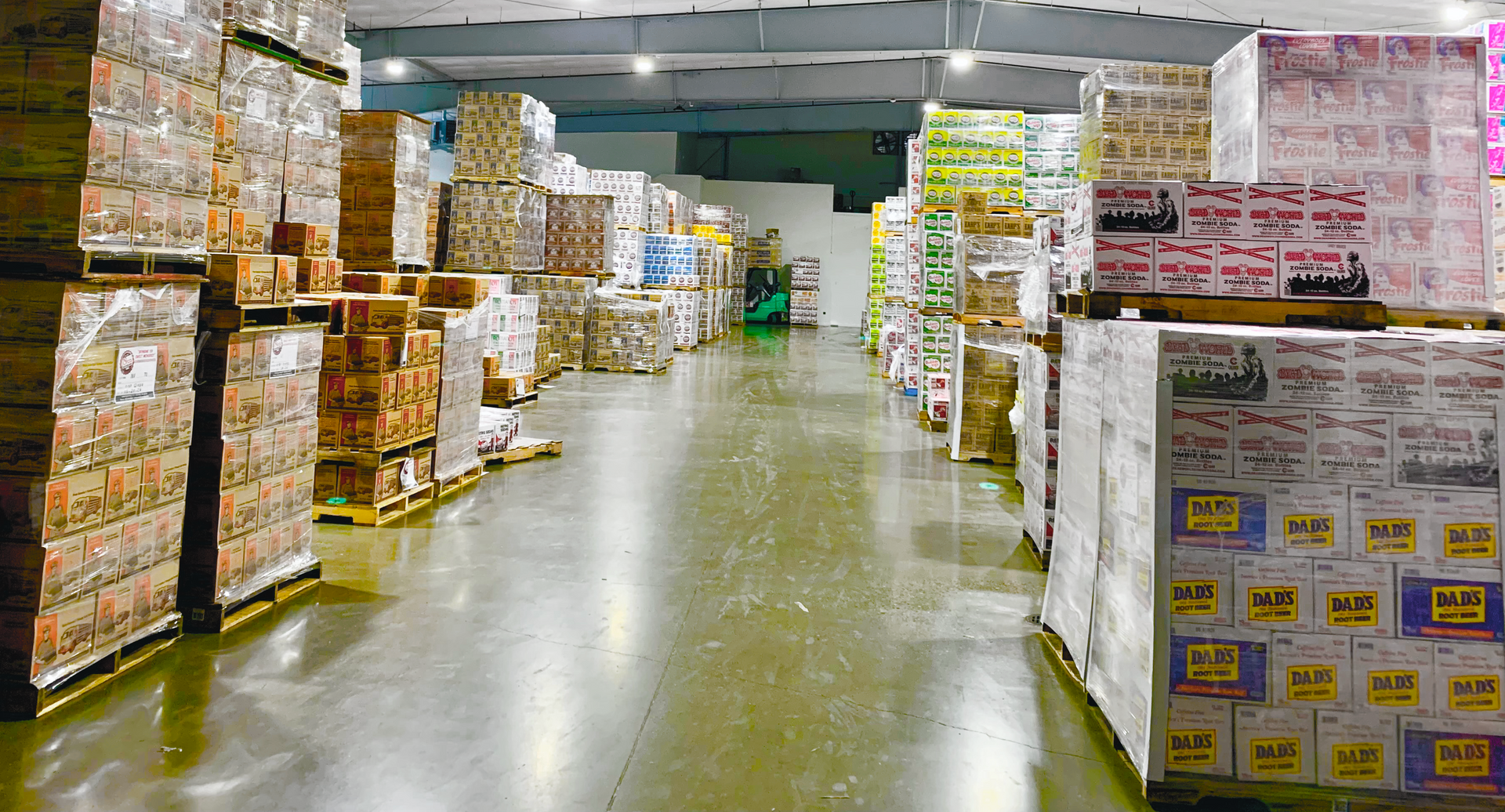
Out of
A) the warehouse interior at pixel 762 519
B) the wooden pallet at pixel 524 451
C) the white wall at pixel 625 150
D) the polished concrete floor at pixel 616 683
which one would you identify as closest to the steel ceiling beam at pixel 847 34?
the warehouse interior at pixel 762 519

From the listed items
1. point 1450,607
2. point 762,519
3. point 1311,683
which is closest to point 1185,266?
point 1450,607

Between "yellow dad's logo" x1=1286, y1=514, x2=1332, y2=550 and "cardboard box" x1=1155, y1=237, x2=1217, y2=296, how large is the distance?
1.00m

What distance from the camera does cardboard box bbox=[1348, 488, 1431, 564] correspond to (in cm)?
257

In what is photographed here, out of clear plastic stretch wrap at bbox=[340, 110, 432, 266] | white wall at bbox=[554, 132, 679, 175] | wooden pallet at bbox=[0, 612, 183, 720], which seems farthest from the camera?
white wall at bbox=[554, 132, 679, 175]

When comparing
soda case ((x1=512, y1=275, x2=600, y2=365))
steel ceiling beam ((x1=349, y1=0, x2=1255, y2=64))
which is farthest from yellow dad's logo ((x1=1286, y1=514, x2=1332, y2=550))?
soda case ((x1=512, y1=275, x2=600, y2=365))

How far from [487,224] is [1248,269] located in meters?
10.5

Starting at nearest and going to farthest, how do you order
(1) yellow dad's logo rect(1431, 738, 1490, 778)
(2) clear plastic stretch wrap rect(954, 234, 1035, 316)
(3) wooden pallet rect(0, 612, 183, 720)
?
(1) yellow dad's logo rect(1431, 738, 1490, 778) → (3) wooden pallet rect(0, 612, 183, 720) → (2) clear plastic stretch wrap rect(954, 234, 1035, 316)

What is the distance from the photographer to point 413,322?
217 inches

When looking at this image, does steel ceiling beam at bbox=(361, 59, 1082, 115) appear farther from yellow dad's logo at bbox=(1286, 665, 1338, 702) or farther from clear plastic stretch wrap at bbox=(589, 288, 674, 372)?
yellow dad's logo at bbox=(1286, 665, 1338, 702)

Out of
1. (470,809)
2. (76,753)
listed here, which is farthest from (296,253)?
(470,809)

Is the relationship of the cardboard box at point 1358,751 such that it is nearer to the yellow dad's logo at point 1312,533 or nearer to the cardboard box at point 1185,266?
the yellow dad's logo at point 1312,533

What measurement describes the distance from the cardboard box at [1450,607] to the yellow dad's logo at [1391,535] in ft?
0.28

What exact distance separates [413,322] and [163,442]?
2.34 meters

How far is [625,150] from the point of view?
26828 millimetres
